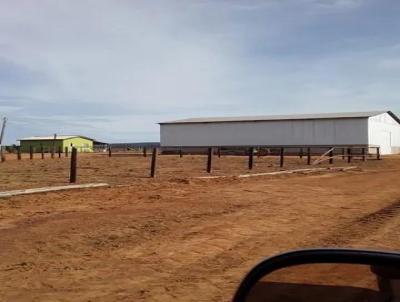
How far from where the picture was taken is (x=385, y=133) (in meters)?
81.8

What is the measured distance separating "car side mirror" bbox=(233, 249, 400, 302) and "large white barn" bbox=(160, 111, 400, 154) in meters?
70.7

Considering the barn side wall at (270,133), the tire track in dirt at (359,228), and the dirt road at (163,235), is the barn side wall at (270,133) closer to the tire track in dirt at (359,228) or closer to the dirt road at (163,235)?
the dirt road at (163,235)

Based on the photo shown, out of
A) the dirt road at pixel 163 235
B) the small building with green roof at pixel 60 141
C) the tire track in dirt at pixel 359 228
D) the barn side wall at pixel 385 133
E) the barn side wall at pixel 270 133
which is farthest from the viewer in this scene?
the small building with green roof at pixel 60 141

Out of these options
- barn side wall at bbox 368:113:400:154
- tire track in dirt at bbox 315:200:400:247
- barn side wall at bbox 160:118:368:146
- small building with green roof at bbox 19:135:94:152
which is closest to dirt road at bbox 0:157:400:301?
tire track in dirt at bbox 315:200:400:247

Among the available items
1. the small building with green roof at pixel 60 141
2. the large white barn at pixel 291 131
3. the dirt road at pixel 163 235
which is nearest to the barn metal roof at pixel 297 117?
the large white barn at pixel 291 131

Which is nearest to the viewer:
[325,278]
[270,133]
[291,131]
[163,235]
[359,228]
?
[325,278]

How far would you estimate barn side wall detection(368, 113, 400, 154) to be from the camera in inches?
2953

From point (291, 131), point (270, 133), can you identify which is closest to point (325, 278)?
point (291, 131)

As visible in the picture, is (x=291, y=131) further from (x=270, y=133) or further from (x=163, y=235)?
(x=163, y=235)

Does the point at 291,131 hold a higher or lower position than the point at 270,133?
higher

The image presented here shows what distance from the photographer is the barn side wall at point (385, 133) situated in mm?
75000

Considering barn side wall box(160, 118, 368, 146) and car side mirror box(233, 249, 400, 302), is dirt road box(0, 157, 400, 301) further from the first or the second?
barn side wall box(160, 118, 368, 146)

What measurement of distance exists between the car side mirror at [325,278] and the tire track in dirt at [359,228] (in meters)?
6.48

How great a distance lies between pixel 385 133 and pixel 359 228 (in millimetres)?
74453
